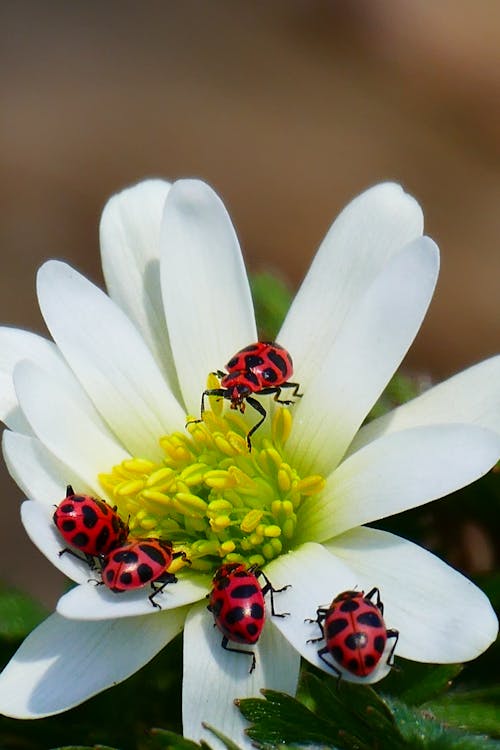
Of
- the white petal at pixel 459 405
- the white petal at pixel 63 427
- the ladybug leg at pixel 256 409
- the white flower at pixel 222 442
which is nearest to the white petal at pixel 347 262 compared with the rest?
the white flower at pixel 222 442

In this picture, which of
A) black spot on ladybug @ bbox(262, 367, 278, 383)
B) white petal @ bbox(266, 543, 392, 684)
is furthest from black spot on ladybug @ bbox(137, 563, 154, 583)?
black spot on ladybug @ bbox(262, 367, 278, 383)

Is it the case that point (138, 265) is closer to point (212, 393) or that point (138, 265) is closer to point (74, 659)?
point (212, 393)

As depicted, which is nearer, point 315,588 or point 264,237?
point 315,588

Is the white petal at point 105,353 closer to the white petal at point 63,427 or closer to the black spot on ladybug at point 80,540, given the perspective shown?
the white petal at point 63,427

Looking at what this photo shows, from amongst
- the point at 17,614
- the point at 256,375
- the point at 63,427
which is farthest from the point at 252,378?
the point at 17,614

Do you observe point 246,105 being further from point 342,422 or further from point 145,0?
point 342,422

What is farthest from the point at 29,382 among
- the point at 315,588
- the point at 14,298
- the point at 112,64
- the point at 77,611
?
the point at 112,64

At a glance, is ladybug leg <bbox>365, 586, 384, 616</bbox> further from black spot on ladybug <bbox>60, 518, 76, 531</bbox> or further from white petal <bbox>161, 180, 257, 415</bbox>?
white petal <bbox>161, 180, 257, 415</bbox>
